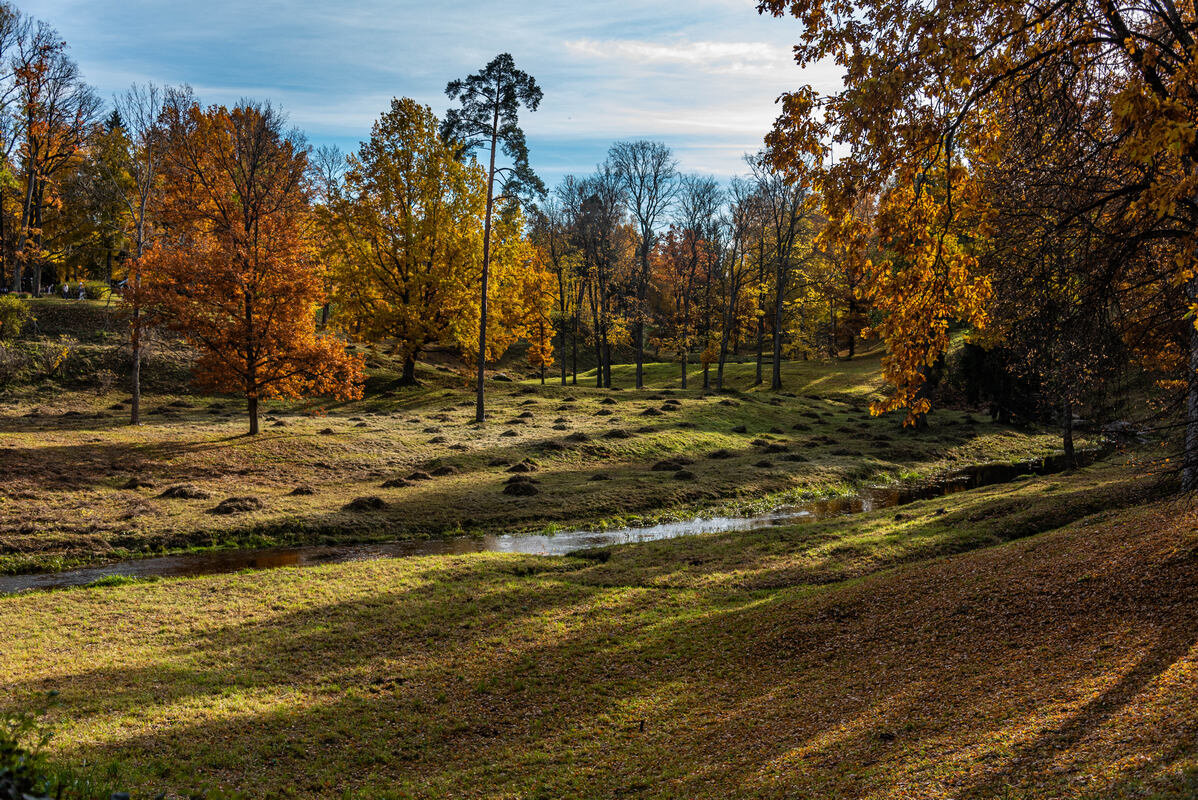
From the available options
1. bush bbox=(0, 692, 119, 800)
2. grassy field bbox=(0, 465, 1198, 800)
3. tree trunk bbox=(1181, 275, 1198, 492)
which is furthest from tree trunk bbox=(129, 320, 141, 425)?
tree trunk bbox=(1181, 275, 1198, 492)

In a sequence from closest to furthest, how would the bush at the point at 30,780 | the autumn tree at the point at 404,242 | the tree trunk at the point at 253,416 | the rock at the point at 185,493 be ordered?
1. the bush at the point at 30,780
2. the rock at the point at 185,493
3. the tree trunk at the point at 253,416
4. the autumn tree at the point at 404,242

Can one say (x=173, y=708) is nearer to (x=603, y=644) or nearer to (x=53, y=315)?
(x=603, y=644)

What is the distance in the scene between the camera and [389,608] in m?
13.2

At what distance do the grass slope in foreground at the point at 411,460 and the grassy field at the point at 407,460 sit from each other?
0.28 feet

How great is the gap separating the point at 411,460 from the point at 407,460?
157mm

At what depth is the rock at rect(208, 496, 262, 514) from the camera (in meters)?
20.3

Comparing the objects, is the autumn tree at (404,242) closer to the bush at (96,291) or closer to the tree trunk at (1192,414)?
the bush at (96,291)

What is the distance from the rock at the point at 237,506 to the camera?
66.5 feet

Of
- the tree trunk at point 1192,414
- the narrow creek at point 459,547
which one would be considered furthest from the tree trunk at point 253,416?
the tree trunk at point 1192,414

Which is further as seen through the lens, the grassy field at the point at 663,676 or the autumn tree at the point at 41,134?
the autumn tree at the point at 41,134

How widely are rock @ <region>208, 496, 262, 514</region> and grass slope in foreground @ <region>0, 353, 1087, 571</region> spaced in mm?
101

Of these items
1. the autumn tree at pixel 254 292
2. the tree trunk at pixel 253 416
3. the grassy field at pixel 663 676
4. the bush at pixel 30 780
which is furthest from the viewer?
the tree trunk at pixel 253 416

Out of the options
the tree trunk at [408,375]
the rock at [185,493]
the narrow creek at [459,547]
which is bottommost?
the narrow creek at [459,547]

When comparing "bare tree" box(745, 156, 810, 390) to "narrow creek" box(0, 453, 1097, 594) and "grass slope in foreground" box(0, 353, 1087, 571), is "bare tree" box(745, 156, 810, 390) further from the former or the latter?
"narrow creek" box(0, 453, 1097, 594)
